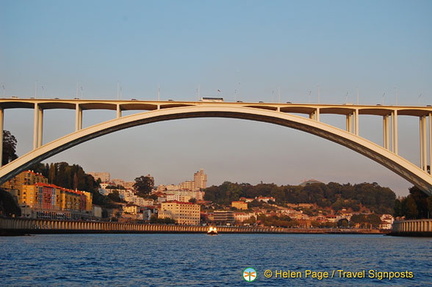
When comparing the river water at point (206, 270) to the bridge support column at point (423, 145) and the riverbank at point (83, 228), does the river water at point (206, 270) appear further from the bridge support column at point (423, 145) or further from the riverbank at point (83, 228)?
the riverbank at point (83, 228)

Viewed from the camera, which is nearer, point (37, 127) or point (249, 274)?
point (249, 274)

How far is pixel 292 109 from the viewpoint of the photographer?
166 feet

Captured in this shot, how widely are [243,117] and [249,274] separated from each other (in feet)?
73.7

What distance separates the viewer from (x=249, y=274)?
28.9m

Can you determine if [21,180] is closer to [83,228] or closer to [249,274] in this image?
[83,228]

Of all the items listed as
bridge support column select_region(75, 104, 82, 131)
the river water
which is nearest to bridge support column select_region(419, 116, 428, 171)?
the river water

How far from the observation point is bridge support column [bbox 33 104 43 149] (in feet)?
159

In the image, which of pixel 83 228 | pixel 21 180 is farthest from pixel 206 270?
pixel 21 180

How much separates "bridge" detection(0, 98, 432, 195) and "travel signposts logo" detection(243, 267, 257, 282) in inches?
743

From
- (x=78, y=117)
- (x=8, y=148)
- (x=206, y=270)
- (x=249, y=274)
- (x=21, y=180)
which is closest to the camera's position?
(x=249, y=274)

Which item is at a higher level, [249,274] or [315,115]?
[315,115]

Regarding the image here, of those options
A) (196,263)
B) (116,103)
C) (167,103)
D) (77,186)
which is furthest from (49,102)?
(77,186)

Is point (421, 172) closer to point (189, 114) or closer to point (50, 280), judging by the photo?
point (189, 114)

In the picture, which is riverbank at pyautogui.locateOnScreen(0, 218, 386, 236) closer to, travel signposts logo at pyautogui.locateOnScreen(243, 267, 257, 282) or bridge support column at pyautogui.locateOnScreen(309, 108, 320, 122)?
bridge support column at pyautogui.locateOnScreen(309, 108, 320, 122)
